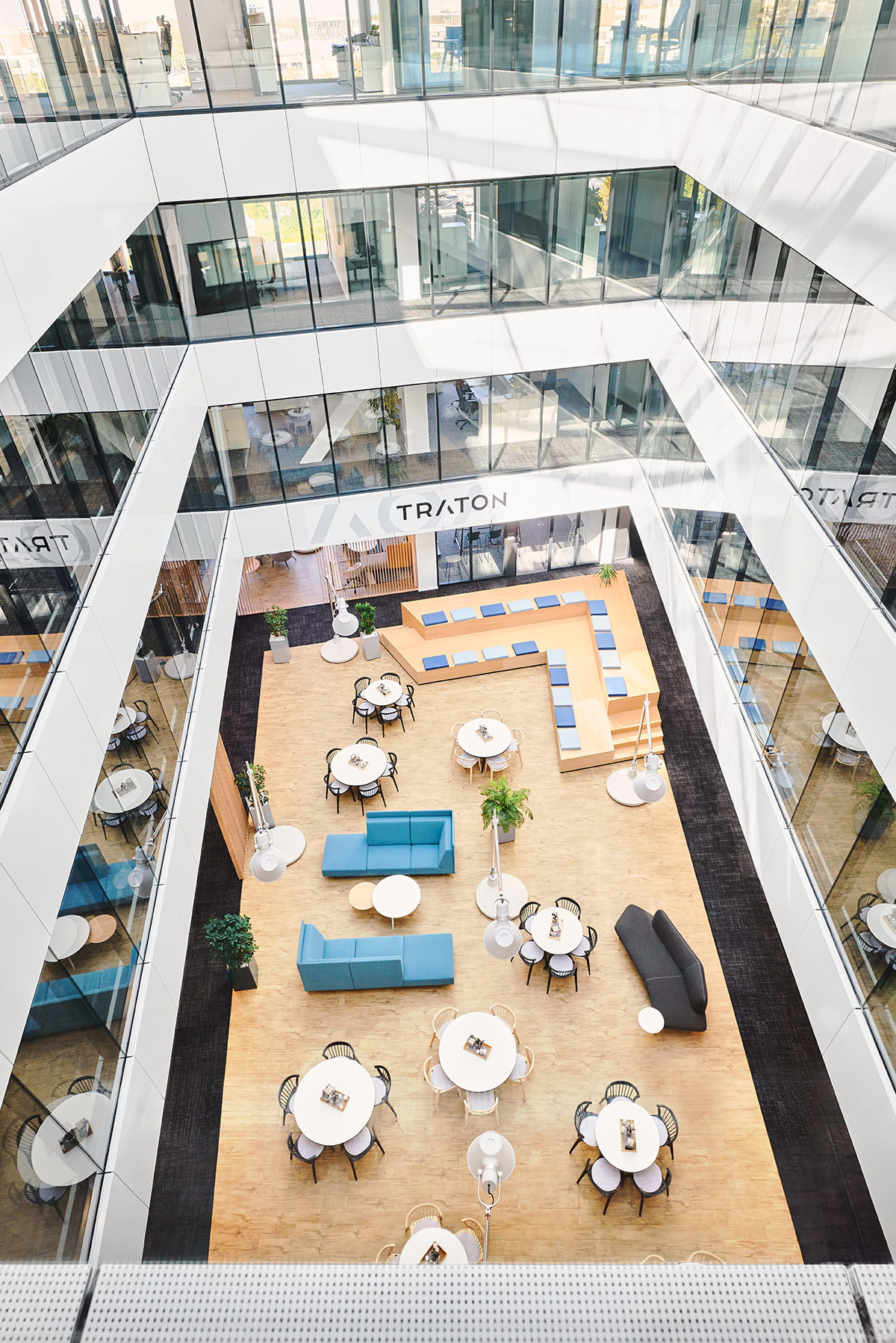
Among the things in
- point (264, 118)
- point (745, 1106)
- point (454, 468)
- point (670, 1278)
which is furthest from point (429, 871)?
point (264, 118)

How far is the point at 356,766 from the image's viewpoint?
→ 15.4 metres

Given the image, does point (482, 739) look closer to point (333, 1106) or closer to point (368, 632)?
point (368, 632)

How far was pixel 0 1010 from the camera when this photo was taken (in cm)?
542

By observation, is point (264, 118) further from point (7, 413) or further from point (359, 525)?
point (7, 413)

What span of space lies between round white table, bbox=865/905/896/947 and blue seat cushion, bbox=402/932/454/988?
21.2 feet

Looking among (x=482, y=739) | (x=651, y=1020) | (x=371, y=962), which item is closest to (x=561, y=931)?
(x=651, y=1020)

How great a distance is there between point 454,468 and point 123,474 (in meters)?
8.72

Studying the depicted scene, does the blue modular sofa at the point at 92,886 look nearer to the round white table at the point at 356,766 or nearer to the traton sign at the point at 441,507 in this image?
the round white table at the point at 356,766

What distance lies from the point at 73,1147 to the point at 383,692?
1137 centimetres

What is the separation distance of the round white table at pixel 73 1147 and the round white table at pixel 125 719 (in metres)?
3.32

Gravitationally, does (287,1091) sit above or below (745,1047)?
above

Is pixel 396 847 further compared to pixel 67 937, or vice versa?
pixel 396 847

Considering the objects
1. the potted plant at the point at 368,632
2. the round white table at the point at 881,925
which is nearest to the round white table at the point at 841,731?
the round white table at the point at 881,925

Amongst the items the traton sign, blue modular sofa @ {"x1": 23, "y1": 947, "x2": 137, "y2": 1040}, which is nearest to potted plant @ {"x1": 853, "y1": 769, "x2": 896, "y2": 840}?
blue modular sofa @ {"x1": 23, "y1": 947, "x2": 137, "y2": 1040}
